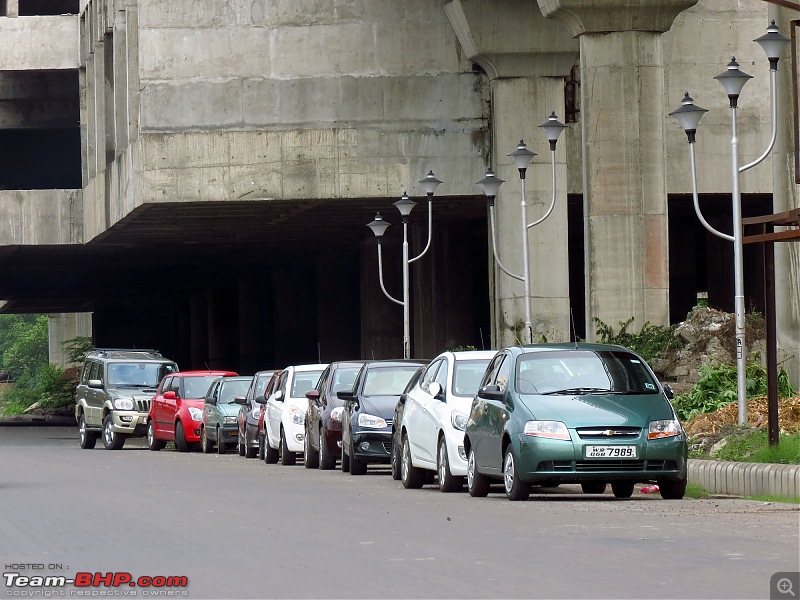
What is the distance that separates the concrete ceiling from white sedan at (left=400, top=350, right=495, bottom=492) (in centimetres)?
2065

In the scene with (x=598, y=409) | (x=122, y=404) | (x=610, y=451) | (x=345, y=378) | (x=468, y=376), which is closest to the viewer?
(x=610, y=451)

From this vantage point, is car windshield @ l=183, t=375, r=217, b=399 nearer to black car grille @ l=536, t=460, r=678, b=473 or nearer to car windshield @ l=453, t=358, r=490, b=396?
car windshield @ l=453, t=358, r=490, b=396

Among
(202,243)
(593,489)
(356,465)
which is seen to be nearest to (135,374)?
(202,243)

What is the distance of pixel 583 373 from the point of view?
57.9ft

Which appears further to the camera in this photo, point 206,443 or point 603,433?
point 206,443

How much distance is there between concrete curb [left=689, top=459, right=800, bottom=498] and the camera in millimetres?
16234

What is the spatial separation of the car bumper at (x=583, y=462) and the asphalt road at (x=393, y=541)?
267 millimetres

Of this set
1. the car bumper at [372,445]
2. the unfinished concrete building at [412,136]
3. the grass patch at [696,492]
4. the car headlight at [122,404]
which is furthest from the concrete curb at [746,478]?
the car headlight at [122,404]

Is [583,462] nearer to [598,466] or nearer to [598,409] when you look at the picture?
[598,466]

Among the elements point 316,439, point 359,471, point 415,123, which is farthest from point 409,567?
point 415,123

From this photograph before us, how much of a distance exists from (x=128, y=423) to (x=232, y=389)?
2.83m

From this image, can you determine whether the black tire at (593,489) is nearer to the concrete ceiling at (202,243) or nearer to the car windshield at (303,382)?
the car windshield at (303,382)

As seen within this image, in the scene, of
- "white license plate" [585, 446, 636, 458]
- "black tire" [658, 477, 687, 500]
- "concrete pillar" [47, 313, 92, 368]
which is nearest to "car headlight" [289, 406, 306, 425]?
"black tire" [658, 477, 687, 500]

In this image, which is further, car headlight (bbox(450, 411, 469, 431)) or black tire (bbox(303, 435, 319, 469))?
black tire (bbox(303, 435, 319, 469))
